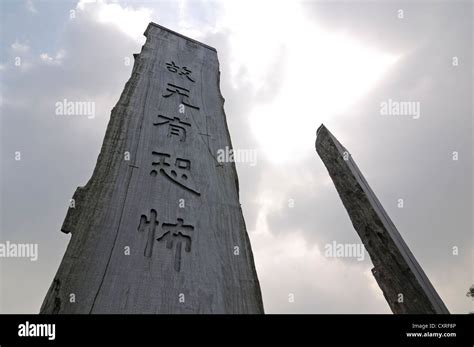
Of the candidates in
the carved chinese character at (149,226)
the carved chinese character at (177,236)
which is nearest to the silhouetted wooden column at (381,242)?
the carved chinese character at (177,236)

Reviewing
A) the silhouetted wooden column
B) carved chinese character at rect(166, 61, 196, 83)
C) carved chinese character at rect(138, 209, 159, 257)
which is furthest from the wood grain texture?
the silhouetted wooden column

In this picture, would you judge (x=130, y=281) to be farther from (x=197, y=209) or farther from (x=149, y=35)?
(x=149, y=35)

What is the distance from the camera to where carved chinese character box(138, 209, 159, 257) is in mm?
2342

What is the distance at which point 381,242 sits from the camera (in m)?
3.21

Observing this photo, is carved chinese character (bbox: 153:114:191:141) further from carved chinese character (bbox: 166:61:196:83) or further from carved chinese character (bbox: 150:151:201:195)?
carved chinese character (bbox: 166:61:196:83)

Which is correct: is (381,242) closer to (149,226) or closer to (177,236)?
(177,236)

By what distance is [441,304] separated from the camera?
2896mm

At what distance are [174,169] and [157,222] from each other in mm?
563

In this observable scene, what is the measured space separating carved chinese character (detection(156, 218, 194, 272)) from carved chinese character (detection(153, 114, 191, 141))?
95cm

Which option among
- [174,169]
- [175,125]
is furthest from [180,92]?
[174,169]

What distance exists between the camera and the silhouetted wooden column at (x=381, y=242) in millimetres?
2938
